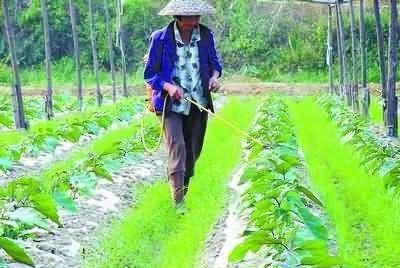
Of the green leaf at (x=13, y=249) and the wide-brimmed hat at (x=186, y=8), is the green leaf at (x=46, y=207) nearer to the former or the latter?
the green leaf at (x=13, y=249)

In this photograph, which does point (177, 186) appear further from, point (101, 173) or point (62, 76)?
point (62, 76)

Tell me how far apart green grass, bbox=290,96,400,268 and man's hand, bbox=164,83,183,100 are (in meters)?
1.47

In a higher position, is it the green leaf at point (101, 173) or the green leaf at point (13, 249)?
the green leaf at point (13, 249)

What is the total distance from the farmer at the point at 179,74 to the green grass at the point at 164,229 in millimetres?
310

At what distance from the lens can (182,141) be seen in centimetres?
714

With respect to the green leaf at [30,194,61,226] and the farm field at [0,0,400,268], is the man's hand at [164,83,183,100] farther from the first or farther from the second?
the green leaf at [30,194,61,226]

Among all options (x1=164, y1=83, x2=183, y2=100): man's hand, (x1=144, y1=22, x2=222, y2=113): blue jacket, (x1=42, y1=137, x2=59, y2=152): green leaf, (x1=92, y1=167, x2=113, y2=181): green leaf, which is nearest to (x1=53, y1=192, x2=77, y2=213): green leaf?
(x1=164, y1=83, x2=183, y2=100): man's hand

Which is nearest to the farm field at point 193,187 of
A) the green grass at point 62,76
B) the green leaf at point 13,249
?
the green leaf at point 13,249

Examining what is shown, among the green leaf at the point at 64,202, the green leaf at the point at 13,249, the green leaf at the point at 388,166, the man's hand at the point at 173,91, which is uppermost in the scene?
the man's hand at the point at 173,91

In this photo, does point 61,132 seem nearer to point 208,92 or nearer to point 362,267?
point 208,92

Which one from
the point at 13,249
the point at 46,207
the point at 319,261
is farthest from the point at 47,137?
the point at 319,261

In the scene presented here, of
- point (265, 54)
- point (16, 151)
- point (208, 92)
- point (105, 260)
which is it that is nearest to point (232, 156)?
point (16, 151)

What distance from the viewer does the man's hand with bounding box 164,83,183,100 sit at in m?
6.89

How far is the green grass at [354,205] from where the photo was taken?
5453 millimetres
